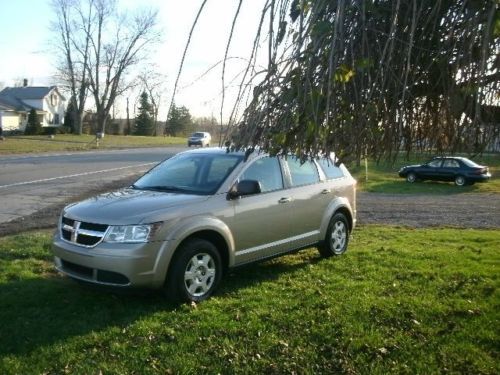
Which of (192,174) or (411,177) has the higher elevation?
(192,174)

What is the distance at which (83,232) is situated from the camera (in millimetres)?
5570

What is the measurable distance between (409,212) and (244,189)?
389 inches

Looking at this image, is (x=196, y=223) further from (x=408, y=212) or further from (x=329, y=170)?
(x=408, y=212)

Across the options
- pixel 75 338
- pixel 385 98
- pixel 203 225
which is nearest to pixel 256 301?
pixel 203 225

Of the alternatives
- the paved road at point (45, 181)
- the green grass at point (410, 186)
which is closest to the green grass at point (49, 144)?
the paved road at point (45, 181)

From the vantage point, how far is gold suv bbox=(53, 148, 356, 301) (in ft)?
17.6

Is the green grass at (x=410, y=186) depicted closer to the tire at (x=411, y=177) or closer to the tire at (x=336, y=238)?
the tire at (x=411, y=177)

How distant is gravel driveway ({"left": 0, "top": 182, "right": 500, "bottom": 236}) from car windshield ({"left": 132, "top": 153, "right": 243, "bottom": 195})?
12.8 feet

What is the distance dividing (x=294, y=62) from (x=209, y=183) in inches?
147

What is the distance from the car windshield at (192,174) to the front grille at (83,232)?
43.9 inches

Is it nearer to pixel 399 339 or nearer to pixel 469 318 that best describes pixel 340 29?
pixel 399 339

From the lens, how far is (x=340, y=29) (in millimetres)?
2574

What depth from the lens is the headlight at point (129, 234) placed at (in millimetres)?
5344

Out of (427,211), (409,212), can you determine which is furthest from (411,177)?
(409,212)
